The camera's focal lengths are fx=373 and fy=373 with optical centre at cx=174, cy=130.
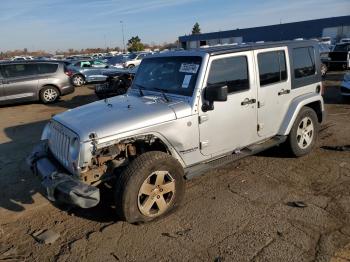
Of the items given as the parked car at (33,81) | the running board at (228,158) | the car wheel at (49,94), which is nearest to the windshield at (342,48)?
the parked car at (33,81)

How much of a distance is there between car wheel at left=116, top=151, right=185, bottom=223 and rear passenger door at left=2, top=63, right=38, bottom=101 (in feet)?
35.8

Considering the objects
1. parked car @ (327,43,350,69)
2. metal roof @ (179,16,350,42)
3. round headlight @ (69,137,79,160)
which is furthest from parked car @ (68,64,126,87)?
metal roof @ (179,16,350,42)

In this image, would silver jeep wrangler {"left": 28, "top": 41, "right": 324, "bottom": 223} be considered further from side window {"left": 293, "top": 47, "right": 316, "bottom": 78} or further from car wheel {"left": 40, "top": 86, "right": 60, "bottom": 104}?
car wheel {"left": 40, "top": 86, "right": 60, "bottom": 104}

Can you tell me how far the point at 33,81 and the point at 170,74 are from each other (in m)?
10.2

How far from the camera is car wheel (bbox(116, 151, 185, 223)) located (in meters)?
3.95

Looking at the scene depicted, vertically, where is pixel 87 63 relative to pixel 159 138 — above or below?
above

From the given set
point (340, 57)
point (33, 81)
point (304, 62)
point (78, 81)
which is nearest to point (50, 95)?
point (33, 81)

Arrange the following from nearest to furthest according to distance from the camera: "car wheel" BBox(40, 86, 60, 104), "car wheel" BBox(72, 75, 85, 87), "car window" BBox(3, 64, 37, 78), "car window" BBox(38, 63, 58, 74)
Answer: "car window" BBox(3, 64, 37, 78) → "car wheel" BBox(40, 86, 60, 104) → "car window" BBox(38, 63, 58, 74) → "car wheel" BBox(72, 75, 85, 87)

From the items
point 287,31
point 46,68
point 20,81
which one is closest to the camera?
point 20,81

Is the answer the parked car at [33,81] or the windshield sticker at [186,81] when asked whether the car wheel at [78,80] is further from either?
the windshield sticker at [186,81]

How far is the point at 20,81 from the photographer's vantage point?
13617 mm

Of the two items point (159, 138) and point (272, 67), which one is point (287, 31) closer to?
point (272, 67)

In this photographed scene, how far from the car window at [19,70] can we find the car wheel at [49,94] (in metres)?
0.75

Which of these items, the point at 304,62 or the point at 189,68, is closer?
the point at 189,68
